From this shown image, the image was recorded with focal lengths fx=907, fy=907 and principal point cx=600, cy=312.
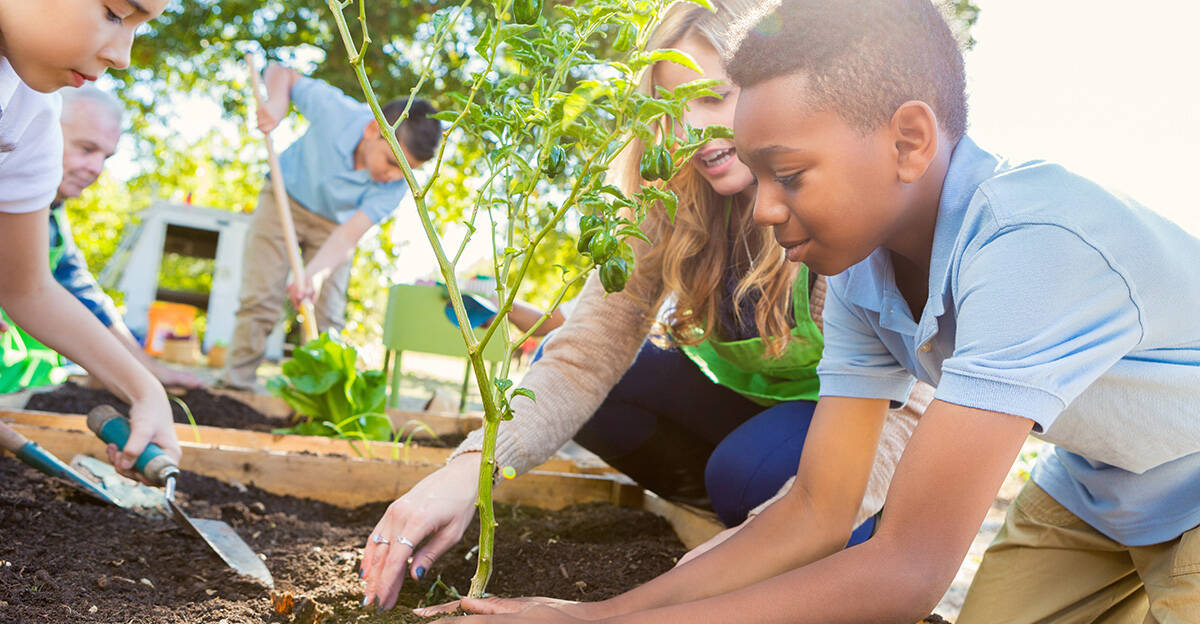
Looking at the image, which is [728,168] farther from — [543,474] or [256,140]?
[256,140]

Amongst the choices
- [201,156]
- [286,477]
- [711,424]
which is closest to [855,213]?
[711,424]

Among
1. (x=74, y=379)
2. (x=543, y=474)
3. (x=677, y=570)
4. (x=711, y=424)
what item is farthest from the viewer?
(x=74, y=379)

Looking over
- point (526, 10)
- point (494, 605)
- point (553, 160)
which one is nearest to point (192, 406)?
point (494, 605)

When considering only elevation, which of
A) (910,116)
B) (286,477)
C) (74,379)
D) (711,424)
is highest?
(910,116)

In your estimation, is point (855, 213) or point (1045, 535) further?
point (1045, 535)

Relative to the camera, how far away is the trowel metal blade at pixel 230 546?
1633mm

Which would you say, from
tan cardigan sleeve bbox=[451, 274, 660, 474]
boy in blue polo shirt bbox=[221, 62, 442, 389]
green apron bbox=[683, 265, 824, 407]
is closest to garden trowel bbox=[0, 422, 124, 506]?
tan cardigan sleeve bbox=[451, 274, 660, 474]

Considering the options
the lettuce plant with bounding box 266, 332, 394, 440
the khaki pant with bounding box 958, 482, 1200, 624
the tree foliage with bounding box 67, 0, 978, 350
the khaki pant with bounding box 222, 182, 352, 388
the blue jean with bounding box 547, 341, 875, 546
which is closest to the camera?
the khaki pant with bounding box 958, 482, 1200, 624

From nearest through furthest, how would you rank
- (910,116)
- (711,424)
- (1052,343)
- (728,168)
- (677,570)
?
(1052,343), (910,116), (677,570), (728,168), (711,424)

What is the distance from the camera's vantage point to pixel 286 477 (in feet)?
7.97

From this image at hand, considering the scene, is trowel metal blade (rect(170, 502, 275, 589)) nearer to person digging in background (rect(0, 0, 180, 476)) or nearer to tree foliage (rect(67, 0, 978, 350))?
person digging in background (rect(0, 0, 180, 476))

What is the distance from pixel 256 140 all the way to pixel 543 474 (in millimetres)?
9199

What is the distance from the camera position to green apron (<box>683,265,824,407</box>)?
1.86 m

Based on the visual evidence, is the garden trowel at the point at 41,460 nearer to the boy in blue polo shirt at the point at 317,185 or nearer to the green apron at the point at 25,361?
the green apron at the point at 25,361
